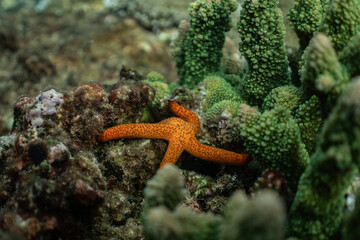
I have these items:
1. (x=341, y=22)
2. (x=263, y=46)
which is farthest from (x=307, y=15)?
(x=341, y=22)

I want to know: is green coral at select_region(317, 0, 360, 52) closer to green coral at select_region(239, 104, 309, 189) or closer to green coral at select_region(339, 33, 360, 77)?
green coral at select_region(339, 33, 360, 77)

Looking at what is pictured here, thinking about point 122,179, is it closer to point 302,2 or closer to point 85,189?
point 85,189

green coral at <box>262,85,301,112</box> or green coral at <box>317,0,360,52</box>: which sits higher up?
green coral at <box>317,0,360,52</box>

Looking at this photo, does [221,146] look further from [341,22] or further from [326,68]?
[341,22]

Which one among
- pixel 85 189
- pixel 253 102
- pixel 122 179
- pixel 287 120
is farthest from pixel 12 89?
pixel 287 120

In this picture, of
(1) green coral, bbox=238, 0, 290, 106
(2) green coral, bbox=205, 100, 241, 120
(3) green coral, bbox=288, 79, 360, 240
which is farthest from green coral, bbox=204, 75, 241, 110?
(3) green coral, bbox=288, 79, 360, 240

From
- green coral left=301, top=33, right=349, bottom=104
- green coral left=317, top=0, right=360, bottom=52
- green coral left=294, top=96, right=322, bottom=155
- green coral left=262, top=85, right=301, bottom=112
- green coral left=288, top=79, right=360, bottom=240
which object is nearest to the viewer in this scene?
green coral left=288, top=79, right=360, bottom=240

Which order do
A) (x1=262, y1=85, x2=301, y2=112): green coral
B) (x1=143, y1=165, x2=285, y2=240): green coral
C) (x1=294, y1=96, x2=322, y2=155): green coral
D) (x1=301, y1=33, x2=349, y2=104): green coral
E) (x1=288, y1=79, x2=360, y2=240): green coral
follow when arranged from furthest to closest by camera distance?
(x1=262, y1=85, x2=301, y2=112): green coral < (x1=294, y1=96, x2=322, y2=155): green coral < (x1=301, y1=33, x2=349, y2=104): green coral < (x1=288, y1=79, x2=360, y2=240): green coral < (x1=143, y1=165, x2=285, y2=240): green coral

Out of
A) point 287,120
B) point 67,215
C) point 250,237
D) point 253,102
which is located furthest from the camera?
point 253,102
